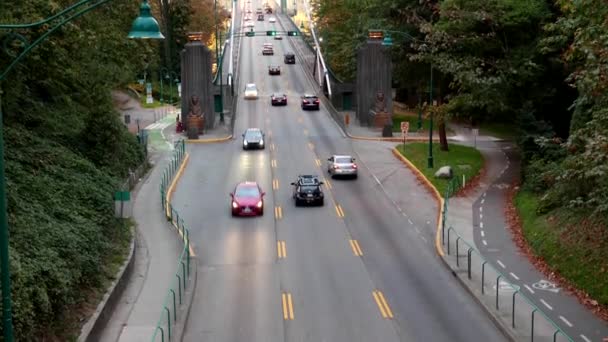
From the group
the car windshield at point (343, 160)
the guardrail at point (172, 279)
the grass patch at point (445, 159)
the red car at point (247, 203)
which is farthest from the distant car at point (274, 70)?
the red car at point (247, 203)

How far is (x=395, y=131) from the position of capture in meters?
61.2

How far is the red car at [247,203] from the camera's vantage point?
115 ft

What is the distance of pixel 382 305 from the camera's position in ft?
78.3

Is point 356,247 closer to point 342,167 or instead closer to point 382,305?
point 382,305

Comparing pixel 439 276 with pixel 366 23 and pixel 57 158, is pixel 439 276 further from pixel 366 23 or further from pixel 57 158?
pixel 366 23

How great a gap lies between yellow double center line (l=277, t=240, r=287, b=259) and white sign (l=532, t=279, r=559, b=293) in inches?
351

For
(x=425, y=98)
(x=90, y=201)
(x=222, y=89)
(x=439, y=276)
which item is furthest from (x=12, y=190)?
(x=425, y=98)

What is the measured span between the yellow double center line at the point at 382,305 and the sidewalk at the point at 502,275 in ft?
9.13

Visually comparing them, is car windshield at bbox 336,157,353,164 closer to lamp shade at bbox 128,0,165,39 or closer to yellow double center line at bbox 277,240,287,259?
yellow double center line at bbox 277,240,287,259

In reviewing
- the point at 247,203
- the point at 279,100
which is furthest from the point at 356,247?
the point at 279,100

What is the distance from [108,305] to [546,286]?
44.1ft

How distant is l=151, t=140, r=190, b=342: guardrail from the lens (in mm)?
21047

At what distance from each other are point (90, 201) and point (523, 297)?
49.0ft

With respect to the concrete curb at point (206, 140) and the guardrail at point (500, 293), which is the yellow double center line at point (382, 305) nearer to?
the guardrail at point (500, 293)
